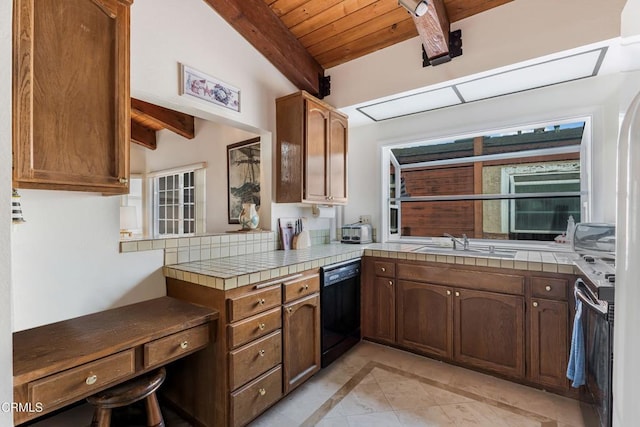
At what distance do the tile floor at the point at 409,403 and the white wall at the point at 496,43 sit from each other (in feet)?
7.52

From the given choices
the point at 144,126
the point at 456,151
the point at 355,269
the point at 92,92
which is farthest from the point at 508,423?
the point at 144,126

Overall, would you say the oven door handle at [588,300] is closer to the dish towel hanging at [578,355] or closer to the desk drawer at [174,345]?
the dish towel hanging at [578,355]

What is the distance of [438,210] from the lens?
10.2 feet

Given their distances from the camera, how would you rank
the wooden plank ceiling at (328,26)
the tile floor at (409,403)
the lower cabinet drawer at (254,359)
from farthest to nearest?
1. the wooden plank ceiling at (328,26)
2. the tile floor at (409,403)
3. the lower cabinet drawer at (254,359)

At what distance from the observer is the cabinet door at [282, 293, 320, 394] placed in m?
1.85

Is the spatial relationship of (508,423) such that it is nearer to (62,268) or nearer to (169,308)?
(169,308)

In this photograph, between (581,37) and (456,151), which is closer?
(581,37)

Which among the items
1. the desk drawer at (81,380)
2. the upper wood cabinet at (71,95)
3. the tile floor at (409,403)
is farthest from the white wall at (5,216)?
the tile floor at (409,403)

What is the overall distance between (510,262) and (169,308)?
88.1 inches

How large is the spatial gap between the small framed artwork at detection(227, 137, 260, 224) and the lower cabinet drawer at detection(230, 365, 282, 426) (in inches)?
73.6

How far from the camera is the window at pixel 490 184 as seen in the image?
2508 millimetres

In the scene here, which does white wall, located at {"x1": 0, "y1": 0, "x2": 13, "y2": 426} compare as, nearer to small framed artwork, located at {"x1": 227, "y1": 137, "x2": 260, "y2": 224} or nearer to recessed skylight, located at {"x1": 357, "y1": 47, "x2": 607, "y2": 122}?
small framed artwork, located at {"x1": 227, "y1": 137, "x2": 260, "y2": 224}

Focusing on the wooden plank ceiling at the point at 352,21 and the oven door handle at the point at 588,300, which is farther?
the wooden plank ceiling at the point at 352,21

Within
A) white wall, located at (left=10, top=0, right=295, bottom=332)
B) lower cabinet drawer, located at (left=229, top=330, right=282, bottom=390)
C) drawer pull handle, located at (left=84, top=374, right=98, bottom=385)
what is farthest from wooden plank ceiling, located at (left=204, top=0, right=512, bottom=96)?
drawer pull handle, located at (left=84, top=374, right=98, bottom=385)
